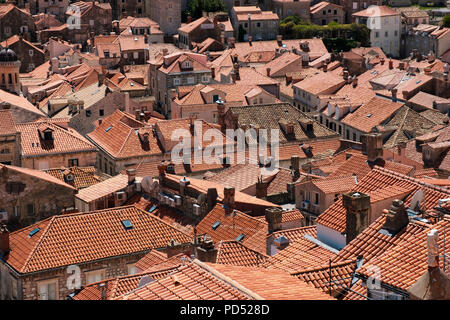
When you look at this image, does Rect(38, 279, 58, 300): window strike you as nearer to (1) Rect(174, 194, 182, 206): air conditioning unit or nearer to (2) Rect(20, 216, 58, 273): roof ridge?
(2) Rect(20, 216, 58, 273): roof ridge

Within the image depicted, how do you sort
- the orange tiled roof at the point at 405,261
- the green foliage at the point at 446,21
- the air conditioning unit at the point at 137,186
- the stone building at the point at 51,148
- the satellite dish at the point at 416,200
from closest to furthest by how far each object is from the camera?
the orange tiled roof at the point at 405,261 < the satellite dish at the point at 416,200 < the air conditioning unit at the point at 137,186 < the stone building at the point at 51,148 < the green foliage at the point at 446,21

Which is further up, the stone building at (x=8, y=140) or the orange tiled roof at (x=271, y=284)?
the orange tiled roof at (x=271, y=284)

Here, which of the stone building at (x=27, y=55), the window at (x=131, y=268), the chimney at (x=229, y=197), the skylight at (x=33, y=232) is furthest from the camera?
the stone building at (x=27, y=55)

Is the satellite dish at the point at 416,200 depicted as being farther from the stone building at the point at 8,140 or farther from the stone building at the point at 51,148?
the stone building at the point at 8,140

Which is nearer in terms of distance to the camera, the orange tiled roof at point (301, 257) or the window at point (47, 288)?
the orange tiled roof at point (301, 257)

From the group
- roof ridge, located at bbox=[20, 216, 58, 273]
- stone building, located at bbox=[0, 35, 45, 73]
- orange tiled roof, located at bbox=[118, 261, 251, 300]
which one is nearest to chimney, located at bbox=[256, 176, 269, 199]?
roof ridge, located at bbox=[20, 216, 58, 273]

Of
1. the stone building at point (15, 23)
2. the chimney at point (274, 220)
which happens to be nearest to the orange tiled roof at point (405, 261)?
the chimney at point (274, 220)
